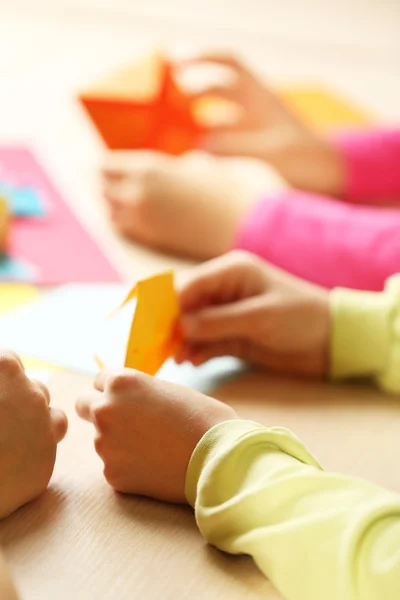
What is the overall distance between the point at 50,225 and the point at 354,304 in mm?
378

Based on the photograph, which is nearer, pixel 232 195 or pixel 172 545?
pixel 172 545

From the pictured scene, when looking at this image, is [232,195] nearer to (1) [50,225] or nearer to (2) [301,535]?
(1) [50,225]

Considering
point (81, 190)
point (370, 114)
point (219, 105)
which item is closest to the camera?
point (81, 190)

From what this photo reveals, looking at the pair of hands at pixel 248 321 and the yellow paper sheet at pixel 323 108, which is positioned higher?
the pair of hands at pixel 248 321

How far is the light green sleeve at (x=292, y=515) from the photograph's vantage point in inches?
18.2

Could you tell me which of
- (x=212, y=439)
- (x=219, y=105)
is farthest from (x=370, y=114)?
(x=212, y=439)

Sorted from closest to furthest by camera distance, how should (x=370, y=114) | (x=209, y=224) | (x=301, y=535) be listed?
(x=301, y=535)
(x=209, y=224)
(x=370, y=114)

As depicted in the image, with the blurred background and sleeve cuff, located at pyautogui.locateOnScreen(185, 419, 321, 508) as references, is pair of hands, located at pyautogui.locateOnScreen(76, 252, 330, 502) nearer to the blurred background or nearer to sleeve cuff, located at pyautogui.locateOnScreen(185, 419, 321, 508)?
sleeve cuff, located at pyautogui.locateOnScreen(185, 419, 321, 508)

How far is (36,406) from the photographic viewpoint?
0.53 m

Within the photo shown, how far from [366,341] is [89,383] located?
0.23 m

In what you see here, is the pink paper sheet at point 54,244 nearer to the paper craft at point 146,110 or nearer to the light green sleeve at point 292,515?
the paper craft at point 146,110

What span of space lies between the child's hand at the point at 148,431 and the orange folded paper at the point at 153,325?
6 cm

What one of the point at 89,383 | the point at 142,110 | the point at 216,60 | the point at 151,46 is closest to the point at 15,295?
the point at 89,383

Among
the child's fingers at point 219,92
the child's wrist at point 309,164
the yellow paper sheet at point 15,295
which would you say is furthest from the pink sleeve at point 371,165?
→ the yellow paper sheet at point 15,295
